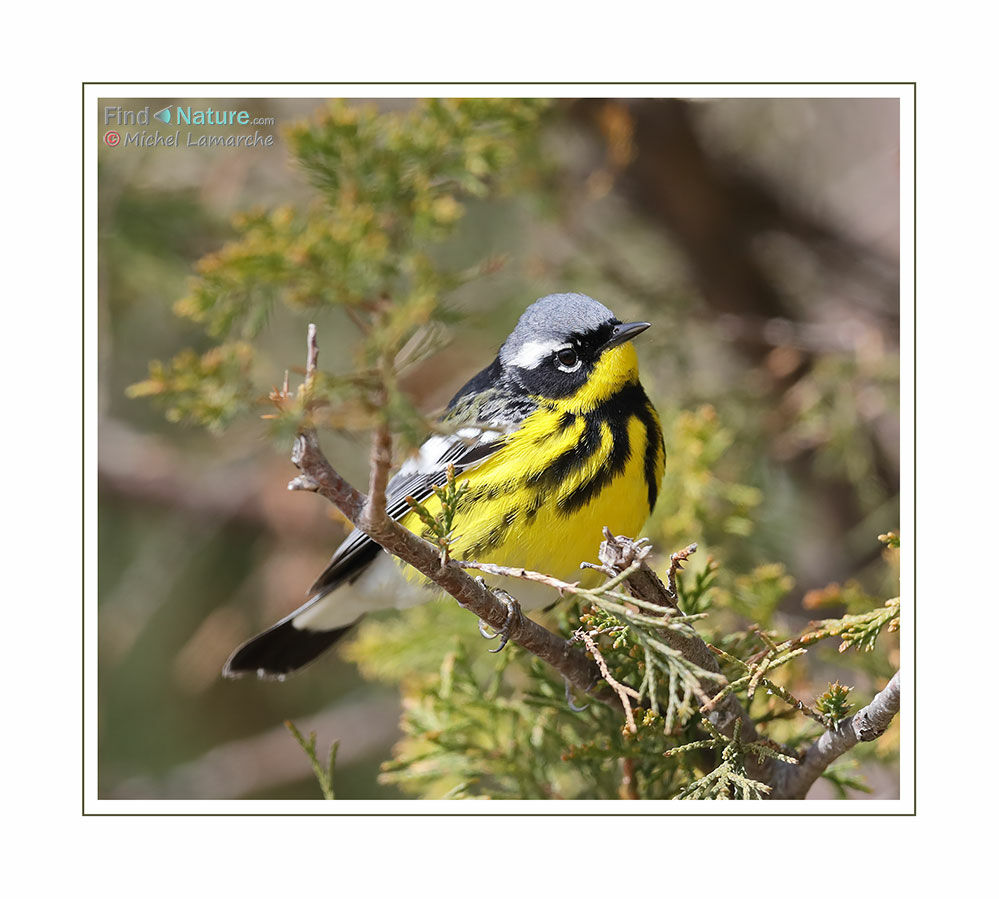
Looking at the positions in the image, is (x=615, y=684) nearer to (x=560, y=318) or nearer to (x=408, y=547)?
(x=408, y=547)

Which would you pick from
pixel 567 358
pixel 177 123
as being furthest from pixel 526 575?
pixel 177 123

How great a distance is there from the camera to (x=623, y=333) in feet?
6.89

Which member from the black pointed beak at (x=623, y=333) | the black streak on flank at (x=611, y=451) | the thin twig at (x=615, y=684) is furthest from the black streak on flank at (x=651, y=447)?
the thin twig at (x=615, y=684)

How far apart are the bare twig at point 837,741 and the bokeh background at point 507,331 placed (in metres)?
1.06

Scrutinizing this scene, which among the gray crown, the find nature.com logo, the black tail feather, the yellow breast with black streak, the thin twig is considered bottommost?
the black tail feather

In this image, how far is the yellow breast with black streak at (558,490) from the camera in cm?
197

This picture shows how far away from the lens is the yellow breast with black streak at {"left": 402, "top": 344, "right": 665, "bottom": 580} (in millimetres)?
1968

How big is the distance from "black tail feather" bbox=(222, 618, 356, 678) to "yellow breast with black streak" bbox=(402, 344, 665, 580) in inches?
27.2

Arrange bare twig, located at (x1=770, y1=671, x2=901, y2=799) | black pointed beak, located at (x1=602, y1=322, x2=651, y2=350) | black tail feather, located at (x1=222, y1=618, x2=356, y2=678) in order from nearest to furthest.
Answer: bare twig, located at (x1=770, y1=671, x2=901, y2=799) → black pointed beak, located at (x1=602, y1=322, x2=651, y2=350) → black tail feather, located at (x1=222, y1=618, x2=356, y2=678)

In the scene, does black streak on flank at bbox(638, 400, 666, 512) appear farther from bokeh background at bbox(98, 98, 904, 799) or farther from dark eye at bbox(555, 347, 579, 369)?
bokeh background at bbox(98, 98, 904, 799)

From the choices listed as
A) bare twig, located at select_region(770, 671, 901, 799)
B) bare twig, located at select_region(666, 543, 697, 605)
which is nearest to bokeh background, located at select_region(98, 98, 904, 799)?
bare twig, located at select_region(770, 671, 901, 799)

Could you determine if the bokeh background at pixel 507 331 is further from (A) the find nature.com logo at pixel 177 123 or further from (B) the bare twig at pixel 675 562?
(B) the bare twig at pixel 675 562

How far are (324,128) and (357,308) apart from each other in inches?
26.1

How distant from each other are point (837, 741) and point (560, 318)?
988 millimetres
